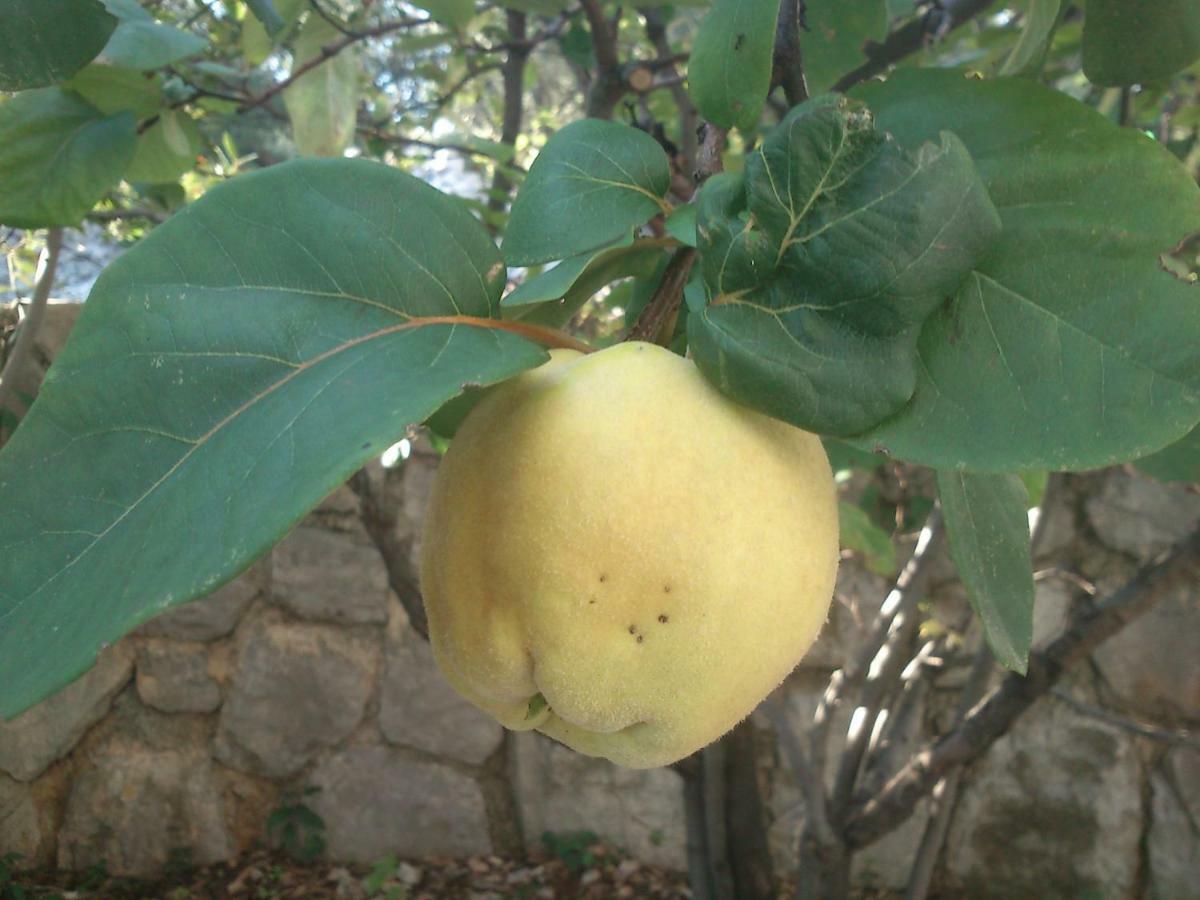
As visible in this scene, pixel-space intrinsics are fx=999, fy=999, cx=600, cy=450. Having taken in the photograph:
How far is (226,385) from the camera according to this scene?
0.40m

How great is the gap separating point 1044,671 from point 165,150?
1.33 metres

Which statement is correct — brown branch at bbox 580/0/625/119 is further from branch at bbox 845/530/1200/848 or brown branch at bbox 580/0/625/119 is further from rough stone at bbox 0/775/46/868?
rough stone at bbox 0/775/46/868

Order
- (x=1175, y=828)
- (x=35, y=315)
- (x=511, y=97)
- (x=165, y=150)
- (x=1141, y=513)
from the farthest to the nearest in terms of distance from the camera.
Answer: (x=1141, y=513), (x=1175, y=828), (x=511, y=97), (x=35, y=315), (x=165, y=150)

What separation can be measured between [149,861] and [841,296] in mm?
2854

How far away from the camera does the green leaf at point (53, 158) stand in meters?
0.87

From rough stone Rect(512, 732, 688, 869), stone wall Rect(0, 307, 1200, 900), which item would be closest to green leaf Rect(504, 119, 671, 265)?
stone wall Rect(0, 307, 1200, 900)

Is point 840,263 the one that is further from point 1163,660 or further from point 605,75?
point 1163,660

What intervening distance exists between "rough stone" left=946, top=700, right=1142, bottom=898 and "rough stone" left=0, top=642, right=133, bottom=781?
228 cm

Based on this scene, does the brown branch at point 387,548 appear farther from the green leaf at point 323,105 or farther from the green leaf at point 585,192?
the green leaf at point 585,192

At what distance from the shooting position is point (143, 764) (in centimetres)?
272

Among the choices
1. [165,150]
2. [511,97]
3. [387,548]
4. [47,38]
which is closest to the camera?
[47,38]

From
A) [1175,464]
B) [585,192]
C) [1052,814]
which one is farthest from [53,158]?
[1052,814]

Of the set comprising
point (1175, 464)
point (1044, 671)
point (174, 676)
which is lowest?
point (174, 676)

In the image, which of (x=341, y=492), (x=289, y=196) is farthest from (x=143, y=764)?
(x=289, y=196)
